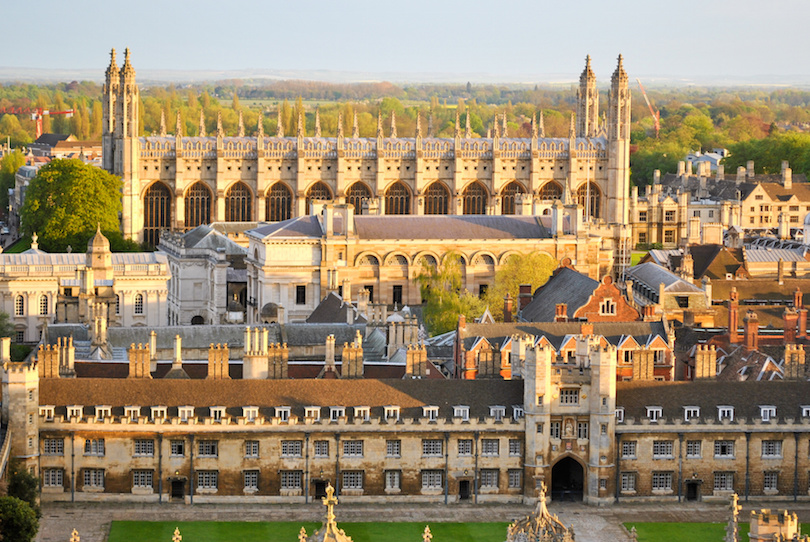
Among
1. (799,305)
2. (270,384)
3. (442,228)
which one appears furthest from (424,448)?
(442,228)

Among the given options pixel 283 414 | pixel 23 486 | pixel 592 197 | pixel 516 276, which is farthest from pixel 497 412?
pixel 592 197

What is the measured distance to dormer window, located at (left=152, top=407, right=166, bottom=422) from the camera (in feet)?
239

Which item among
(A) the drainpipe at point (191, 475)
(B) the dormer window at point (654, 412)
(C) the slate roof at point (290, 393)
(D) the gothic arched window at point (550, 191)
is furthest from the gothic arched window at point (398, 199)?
(A) the drainpipe at point (191, 475)

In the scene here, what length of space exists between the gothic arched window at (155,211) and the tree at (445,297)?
114 feet

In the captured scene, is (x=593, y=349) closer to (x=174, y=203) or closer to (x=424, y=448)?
(x=424, y=448)

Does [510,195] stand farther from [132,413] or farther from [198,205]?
[132,413]

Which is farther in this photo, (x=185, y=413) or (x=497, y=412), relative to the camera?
(x=497, y=412)

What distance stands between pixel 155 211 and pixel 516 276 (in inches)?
1690

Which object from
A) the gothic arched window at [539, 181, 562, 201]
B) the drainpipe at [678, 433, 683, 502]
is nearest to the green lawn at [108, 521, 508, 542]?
the drainpipe at [678, 433, 683, 502]

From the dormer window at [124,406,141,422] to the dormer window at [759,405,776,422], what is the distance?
25.0 metres

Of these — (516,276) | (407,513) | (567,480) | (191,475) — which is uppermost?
(516,276)

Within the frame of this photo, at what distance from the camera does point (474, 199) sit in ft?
518

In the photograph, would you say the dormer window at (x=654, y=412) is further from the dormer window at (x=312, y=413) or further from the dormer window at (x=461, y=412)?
the dormer window at (x=312, y=413)

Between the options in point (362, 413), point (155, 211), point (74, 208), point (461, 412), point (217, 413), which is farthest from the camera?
point (155, 211)
